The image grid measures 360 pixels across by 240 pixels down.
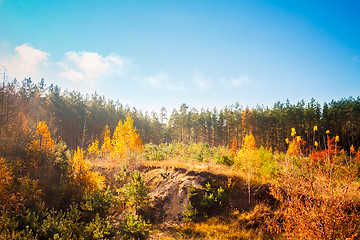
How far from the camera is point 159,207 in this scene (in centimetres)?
1302

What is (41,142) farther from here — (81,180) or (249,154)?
(249,154)

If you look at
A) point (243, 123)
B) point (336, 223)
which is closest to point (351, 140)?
point (243, 123)

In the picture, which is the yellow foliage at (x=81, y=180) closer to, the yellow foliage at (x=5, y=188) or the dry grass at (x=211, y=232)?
the yellow foliage at (x=5, y=188)

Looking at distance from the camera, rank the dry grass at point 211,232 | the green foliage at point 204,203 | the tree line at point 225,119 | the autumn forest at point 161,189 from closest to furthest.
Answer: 1. the autumn forest at point 161,189
2. the dry grass at point 211,232
3. the green foliage at point 204,203
4. the tree line at point 225,119

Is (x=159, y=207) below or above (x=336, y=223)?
below

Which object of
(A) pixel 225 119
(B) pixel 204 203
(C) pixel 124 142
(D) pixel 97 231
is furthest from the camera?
(A) pixel 225 119

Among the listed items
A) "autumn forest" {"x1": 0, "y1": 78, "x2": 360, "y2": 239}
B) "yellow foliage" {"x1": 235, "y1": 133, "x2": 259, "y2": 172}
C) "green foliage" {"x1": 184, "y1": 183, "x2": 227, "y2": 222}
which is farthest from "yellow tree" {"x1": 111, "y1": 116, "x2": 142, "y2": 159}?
"yellow foliage" {"x1": 235, "y1": 133, "x2": 259, "y2": 172}

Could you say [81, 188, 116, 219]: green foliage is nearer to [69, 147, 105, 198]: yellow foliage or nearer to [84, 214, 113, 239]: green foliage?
[84, 214, 113, 239]: green foliage

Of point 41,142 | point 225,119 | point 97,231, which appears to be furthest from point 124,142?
point 225,119

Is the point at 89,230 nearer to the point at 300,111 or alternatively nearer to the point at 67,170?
the point at 67,170

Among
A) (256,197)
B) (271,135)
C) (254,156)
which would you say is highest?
(271,135)

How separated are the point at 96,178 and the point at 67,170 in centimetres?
216

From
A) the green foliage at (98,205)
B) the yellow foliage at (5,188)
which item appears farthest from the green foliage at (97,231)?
the yellow foliage at (5,188)

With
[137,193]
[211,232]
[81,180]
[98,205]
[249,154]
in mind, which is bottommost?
[211,232]
